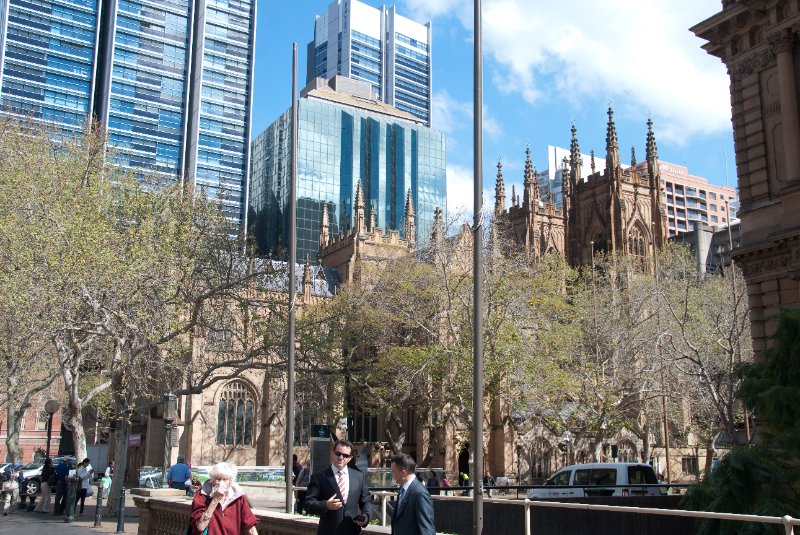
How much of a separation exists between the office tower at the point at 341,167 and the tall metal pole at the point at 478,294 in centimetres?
9211

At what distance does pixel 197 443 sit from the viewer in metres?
51.9

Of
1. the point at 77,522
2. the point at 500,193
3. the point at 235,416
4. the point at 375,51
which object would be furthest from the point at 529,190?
the point at 375,51

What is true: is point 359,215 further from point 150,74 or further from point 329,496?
point 150,74

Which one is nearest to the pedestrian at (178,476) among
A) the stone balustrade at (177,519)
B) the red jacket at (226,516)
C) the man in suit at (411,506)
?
the stone balustrade at (177,519)

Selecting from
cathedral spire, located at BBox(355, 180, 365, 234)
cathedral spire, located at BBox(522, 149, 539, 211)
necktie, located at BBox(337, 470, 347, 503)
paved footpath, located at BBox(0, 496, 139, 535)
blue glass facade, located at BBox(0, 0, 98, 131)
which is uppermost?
blue glass facade, located at BBox(0, 0, 98, 131)

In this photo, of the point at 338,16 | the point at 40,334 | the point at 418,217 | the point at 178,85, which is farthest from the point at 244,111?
the point at 40,334

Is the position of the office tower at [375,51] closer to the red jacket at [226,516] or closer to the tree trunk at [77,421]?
the tree trunk at [77,421]

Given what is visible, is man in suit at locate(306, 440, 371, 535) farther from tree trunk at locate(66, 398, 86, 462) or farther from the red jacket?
tree trunk at locate(66, 398, 86, 462)

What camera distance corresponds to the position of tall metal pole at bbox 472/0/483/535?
995 cm

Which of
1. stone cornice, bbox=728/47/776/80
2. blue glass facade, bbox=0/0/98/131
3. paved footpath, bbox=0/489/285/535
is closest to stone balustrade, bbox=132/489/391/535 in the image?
paved footpath, bbox=0/489/285/535

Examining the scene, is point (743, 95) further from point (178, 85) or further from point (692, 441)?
point (178, 85)

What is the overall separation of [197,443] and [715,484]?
4057cm

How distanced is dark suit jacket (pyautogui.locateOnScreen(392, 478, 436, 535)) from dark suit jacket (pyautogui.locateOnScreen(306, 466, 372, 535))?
2.00 ft

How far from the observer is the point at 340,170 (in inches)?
4370
